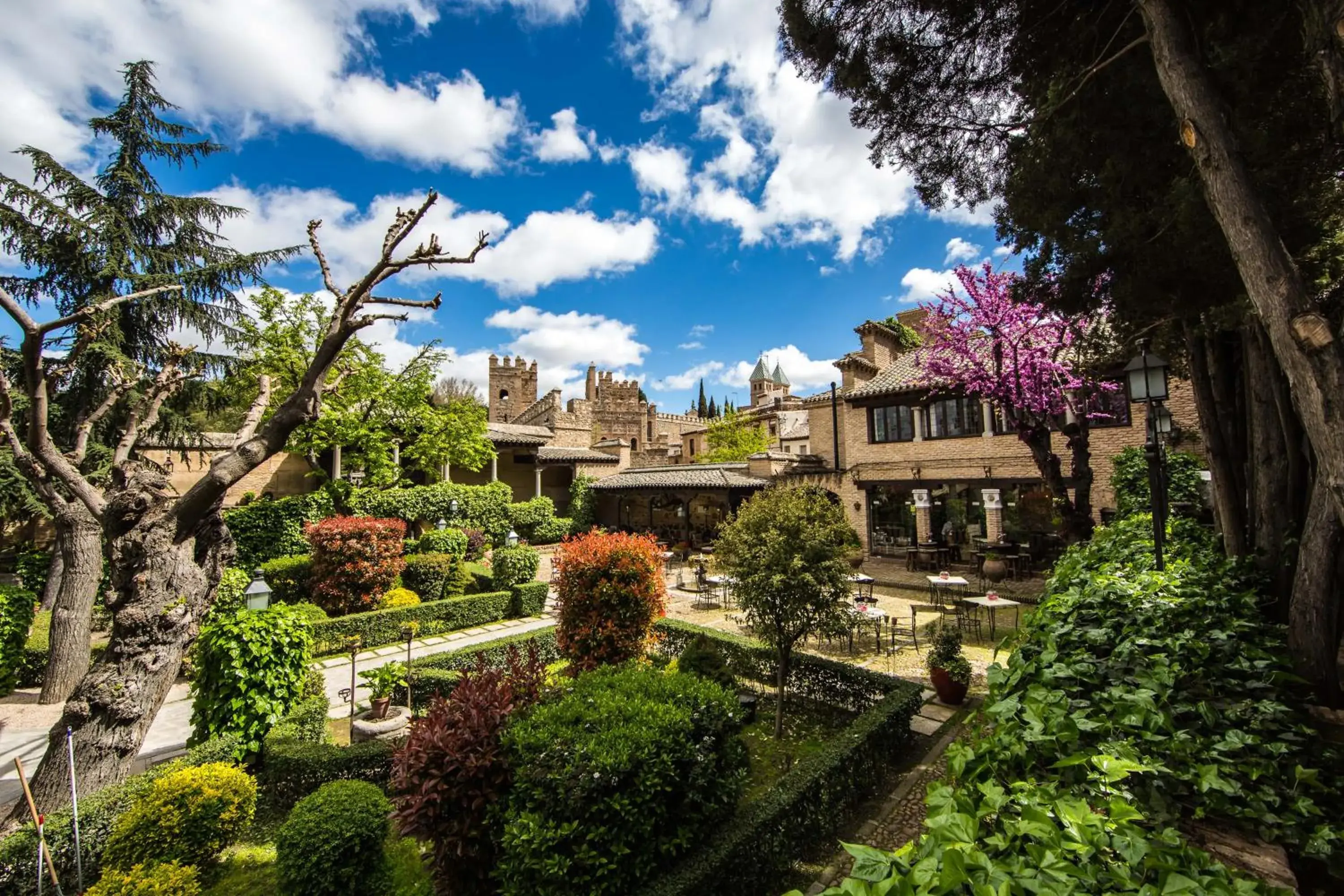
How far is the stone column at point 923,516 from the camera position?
58.7 ft

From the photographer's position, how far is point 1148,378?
6.17 meters

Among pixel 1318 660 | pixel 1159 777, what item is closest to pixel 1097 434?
pixel 1318 660

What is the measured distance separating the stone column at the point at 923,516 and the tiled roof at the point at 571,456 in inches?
655

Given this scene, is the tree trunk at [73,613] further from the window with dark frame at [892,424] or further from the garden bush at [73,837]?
the window with dark frame at [892,424]

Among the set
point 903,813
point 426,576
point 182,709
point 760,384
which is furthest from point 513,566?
point 760,384

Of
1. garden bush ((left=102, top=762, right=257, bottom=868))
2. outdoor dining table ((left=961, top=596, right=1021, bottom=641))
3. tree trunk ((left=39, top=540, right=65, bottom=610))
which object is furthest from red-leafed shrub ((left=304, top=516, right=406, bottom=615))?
outdoor dining table ((left=961, top=596, right=1021, bottom=641))

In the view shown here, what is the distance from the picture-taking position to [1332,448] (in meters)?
2.76

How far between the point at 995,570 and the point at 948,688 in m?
8.63

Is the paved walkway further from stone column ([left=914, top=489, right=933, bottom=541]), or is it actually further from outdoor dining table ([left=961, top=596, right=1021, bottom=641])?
stone column ([left=914, top=489, right=933, bottom=541])

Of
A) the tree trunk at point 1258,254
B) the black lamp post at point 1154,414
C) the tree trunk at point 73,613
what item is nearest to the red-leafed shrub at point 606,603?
the black lamp post at point 1154,414

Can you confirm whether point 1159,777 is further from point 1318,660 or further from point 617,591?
point 617,591

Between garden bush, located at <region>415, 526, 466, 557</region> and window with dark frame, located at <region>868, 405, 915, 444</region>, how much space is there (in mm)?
15017

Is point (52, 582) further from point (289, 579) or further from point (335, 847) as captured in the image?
point (335, 847)

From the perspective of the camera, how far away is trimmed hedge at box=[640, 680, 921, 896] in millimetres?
3836
